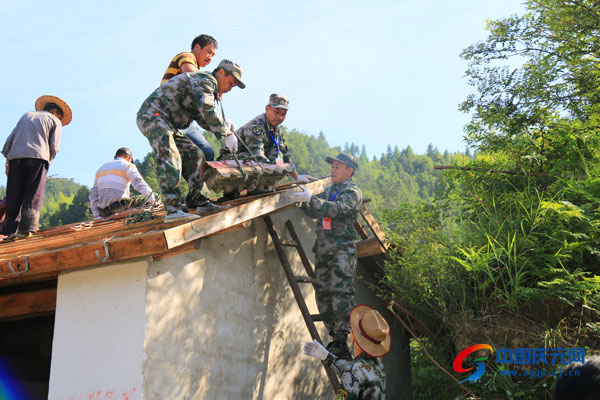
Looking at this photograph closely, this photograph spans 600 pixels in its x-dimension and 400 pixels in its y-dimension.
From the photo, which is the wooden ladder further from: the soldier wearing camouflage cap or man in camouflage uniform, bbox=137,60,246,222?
man in camouflage uniform, bbox=137,60,246,222

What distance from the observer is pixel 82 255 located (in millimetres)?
4160

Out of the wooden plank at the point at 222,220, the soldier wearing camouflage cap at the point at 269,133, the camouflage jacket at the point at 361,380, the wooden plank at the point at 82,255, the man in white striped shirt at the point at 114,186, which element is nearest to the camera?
the wooden plank at the point at 82,255

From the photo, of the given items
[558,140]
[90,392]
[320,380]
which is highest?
[558,140]

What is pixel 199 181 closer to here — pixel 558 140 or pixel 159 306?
pixel 159 306

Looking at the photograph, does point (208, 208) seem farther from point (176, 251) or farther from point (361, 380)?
point (361, 380)

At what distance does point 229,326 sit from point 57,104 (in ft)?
14.2

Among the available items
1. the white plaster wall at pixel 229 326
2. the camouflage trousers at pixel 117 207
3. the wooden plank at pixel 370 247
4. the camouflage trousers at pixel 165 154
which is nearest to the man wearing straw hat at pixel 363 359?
the white plaster wall at pixel 229 326

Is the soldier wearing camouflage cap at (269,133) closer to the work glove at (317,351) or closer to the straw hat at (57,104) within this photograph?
the work glove at (317,351)

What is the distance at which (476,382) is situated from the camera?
5.57 meters

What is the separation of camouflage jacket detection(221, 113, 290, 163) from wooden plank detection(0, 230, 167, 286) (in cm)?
253

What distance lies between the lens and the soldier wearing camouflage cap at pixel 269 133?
22.0 feet

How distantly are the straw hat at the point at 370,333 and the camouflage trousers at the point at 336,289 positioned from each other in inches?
24.2

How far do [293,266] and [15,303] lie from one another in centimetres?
323

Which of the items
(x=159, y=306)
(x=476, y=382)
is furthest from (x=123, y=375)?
(x=476, y=382)
